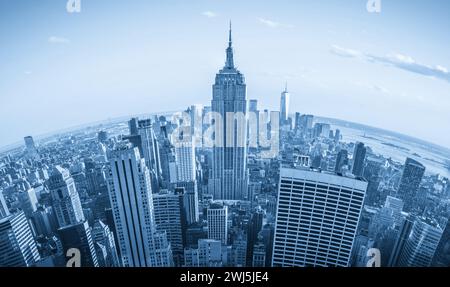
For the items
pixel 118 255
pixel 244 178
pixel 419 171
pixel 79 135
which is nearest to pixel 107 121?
pixel 79 135

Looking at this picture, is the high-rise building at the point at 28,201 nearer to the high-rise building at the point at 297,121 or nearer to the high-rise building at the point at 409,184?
the high-rise building at the point at 297,121

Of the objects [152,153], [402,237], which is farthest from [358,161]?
[152,153]

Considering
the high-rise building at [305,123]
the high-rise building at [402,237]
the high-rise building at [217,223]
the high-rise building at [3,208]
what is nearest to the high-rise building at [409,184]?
the high-rise building at [402,237]

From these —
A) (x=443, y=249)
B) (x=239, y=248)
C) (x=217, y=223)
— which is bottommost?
(x=239, y=248)

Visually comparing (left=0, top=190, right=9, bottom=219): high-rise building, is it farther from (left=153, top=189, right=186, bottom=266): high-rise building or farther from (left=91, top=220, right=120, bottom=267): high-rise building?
(left=153, top=189, right=186, bottom=266): high-rise building

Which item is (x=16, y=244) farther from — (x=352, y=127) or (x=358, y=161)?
(x=358, y=161)

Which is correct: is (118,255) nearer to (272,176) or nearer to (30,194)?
(30,194)

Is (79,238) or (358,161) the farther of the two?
(358,161)

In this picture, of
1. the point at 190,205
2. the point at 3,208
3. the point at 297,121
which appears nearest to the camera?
the point at 3,208
